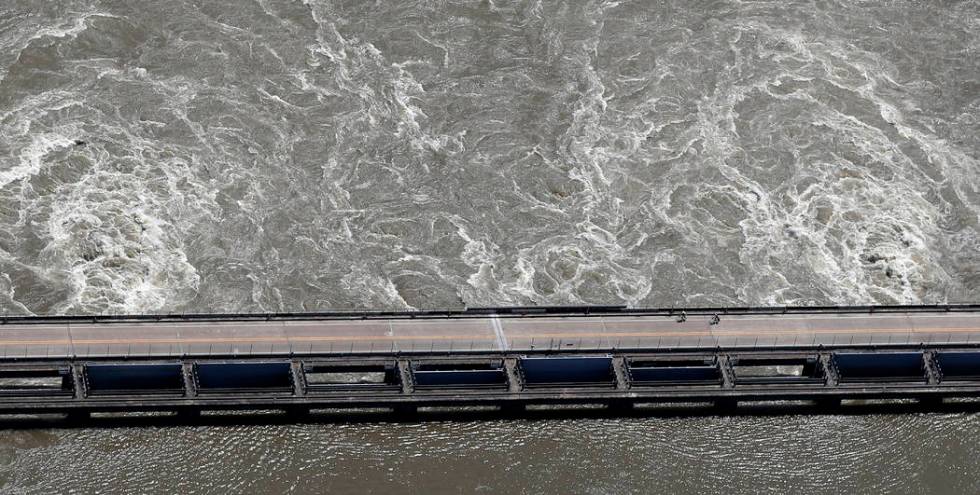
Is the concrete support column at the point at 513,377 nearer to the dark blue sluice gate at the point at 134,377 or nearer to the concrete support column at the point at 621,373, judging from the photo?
the concrete support column at the point at 621,373

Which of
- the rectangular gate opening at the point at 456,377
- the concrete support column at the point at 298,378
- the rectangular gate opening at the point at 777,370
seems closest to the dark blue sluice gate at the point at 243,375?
the concrete support column at the point at 298,378

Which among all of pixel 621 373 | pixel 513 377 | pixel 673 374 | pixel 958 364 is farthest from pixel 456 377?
pixel 958 364

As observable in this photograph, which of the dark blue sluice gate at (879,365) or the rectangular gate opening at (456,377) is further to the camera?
the dark blue sluice gate at (879,365)

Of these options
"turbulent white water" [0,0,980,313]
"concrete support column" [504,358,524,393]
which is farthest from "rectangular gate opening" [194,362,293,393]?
"concrete support column" [504,358,524,393]

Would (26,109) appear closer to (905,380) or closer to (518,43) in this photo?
(518,43)

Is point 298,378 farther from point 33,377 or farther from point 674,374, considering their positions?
point 674,374

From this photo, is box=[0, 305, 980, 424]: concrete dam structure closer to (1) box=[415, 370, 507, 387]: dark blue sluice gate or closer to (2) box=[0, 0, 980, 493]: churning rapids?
(1) box=[415, 370, 507, 387]: dark blue sluice gate
